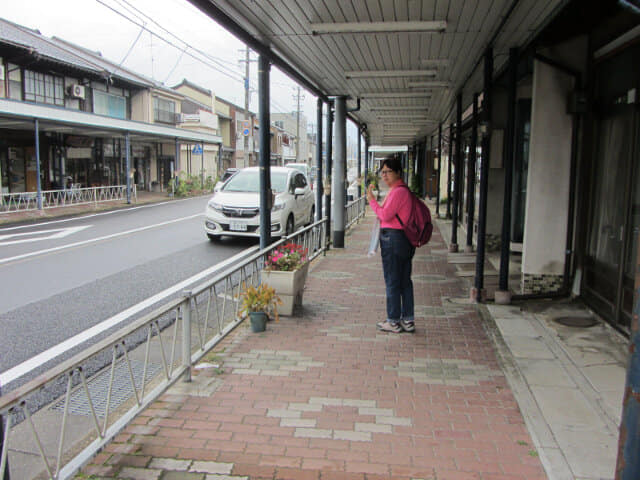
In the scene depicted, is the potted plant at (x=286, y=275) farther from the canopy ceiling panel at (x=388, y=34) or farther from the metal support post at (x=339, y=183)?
the metal support post at (x=339, y=183)

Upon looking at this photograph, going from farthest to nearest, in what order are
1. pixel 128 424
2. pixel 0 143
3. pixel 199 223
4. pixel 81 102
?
pixel 81 102, pixel 0 143, pixel 199 223, pixel 128 424

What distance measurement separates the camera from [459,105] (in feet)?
34.6

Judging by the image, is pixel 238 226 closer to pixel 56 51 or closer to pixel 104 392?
pixel 104 392

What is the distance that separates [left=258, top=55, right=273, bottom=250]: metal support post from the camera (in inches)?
256

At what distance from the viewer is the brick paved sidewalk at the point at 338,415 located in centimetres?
305

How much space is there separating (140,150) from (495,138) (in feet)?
95.3

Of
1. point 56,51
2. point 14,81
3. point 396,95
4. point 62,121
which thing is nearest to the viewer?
point 396,95

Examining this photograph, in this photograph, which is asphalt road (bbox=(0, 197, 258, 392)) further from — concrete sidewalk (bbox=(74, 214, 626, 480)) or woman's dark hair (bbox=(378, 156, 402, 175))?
woman's dark hair (bbox=(378, 156, 402, 175))

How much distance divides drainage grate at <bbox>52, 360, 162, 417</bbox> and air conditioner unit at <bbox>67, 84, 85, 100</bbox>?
24861 mm

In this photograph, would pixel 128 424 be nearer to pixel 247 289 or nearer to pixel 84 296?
pixel 247 289

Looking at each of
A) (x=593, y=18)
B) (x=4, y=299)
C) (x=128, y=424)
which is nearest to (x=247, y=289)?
(x=128, y=424)

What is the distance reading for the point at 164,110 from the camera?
36469 mm

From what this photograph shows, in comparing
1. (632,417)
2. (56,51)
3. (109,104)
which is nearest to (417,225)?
(632,417)

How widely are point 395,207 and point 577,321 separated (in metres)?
2.49
